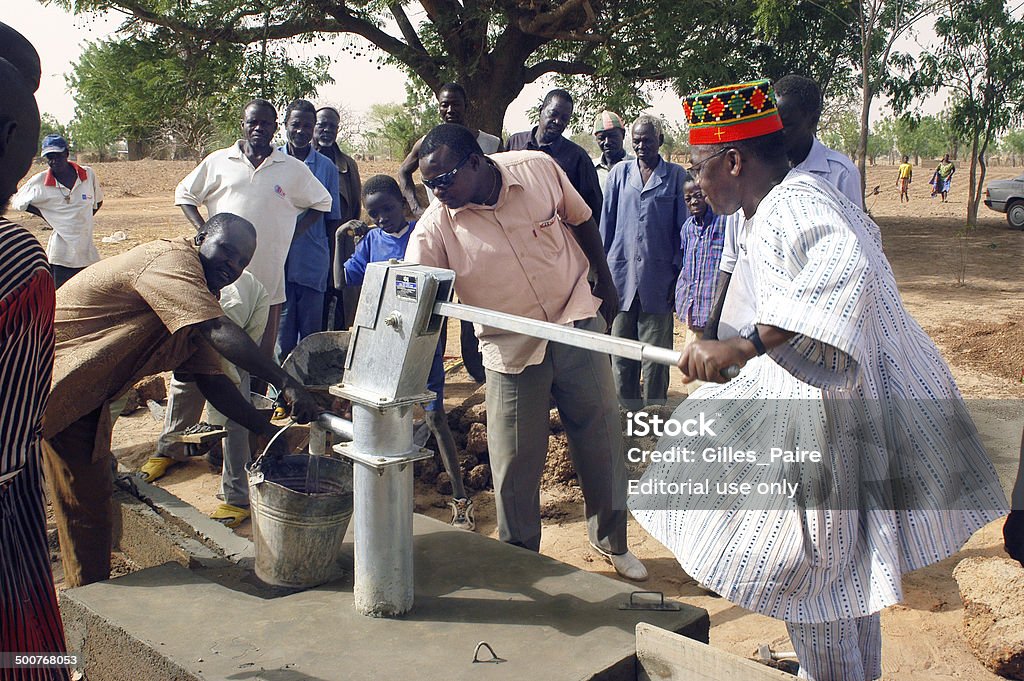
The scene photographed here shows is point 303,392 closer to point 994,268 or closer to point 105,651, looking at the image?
point 105,651

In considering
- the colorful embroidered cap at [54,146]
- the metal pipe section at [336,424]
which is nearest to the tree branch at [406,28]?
the colorful embroidered cap at [54,146]

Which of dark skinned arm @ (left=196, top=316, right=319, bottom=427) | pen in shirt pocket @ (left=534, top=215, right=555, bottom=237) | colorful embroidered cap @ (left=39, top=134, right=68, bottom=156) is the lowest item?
dark skinned arm @ (left=196, top=316, right=319, bottom=427)

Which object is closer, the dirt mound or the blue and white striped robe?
the blue and white striped robe

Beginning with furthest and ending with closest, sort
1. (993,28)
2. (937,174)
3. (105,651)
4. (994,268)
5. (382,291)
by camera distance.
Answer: (937,174) < (993,28) < (994,268) < (105,651) < (382,291)

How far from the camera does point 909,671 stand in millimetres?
3314

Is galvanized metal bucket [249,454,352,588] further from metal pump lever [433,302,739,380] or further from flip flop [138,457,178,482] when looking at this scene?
flip flop [138,457,178,482]

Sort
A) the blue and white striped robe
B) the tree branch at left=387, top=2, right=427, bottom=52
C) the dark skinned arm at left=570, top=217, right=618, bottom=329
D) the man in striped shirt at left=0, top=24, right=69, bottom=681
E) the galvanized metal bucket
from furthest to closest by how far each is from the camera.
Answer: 1. the tree branch at left=387, top=2, right=427, bottom=52
2. the dark skinned arm at left=570, top=217, right=618, bottom=329
3. the galvanized metal bucket
4. the blue and white striped robe
5. the man in striped shirt at left=0, top=24, right=69, bottom=681

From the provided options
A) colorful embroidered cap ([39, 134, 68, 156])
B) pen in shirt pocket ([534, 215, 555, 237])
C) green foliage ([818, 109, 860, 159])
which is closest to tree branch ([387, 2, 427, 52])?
colorful embroidered cap ([39, 134, 68, 156])

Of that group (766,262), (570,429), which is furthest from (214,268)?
(766,262)

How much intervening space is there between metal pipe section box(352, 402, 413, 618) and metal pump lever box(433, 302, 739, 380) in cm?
44

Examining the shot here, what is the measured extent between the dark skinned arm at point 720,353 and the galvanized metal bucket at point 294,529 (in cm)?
145

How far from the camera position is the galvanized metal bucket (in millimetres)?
3072

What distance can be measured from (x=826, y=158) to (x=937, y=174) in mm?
26466

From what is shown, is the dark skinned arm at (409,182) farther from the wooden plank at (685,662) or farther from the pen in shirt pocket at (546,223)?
the wooden plank at (685,662)
